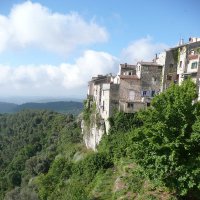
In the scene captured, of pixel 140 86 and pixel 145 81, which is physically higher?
pixel 145 81

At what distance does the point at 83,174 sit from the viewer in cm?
5494

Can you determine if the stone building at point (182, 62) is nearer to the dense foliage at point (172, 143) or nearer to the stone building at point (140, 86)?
the stone building at point (140, 86)

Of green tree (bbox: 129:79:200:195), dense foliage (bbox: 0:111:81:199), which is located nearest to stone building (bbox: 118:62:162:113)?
dense foliage (bbox: 0:111:81:199)

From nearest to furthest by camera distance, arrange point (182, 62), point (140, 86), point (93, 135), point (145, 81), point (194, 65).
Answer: point (194, 65) → point (182, 62) → point (140, 86) → point (145, 81) → point (93, 135)

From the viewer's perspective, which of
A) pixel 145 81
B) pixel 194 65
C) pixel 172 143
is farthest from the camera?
pixel 145 81

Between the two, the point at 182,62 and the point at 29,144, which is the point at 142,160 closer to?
the point at 182,62

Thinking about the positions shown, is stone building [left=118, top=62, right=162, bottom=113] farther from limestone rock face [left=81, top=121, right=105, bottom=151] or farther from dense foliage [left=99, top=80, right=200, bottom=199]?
dense foliage [left=99, top=80, right=200, bottom=199]

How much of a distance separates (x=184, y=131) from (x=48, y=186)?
1527 inches

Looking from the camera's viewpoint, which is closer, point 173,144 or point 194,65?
point 173,144

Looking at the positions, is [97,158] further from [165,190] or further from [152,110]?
[152,110]

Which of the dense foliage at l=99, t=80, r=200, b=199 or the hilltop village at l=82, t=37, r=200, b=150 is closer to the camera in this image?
the dense foliage at l=99, t=80, r=200, b=199

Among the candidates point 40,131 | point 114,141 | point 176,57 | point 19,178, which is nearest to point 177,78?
point 176,57

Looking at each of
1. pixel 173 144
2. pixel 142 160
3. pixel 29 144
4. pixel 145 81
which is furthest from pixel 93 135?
pixel 29 144

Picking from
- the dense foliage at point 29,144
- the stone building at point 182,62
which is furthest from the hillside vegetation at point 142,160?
the stone building at point 182,62
